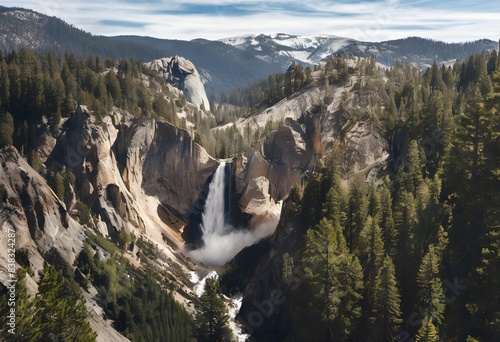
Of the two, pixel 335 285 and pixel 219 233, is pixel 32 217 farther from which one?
pixel 219 233

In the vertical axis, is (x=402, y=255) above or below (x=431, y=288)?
below

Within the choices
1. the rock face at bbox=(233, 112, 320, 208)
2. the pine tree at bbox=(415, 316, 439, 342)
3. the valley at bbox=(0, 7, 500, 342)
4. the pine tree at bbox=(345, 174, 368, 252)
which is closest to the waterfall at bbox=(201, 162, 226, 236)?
the valley at bbox=(0, 7, 500, 342)

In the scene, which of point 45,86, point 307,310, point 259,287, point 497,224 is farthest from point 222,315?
point 45,86

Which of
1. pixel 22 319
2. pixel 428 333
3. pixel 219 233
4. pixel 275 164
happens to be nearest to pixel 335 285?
pixel 428 333

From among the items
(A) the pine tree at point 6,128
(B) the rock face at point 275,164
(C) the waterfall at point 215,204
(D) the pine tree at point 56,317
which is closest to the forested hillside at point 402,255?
(D) the pine tree at point 56,317

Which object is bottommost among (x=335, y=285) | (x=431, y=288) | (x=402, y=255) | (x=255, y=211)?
(x=255, y=211)

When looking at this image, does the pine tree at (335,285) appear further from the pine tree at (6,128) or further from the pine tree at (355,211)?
the pine tree at (6,128)

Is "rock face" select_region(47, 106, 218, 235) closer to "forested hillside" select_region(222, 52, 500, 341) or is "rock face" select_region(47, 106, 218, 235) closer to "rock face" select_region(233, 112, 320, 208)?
"rock face" select_region(233, 112, 320, 208)

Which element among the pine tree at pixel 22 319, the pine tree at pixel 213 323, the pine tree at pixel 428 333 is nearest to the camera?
the pine tree at pixel 22 319
